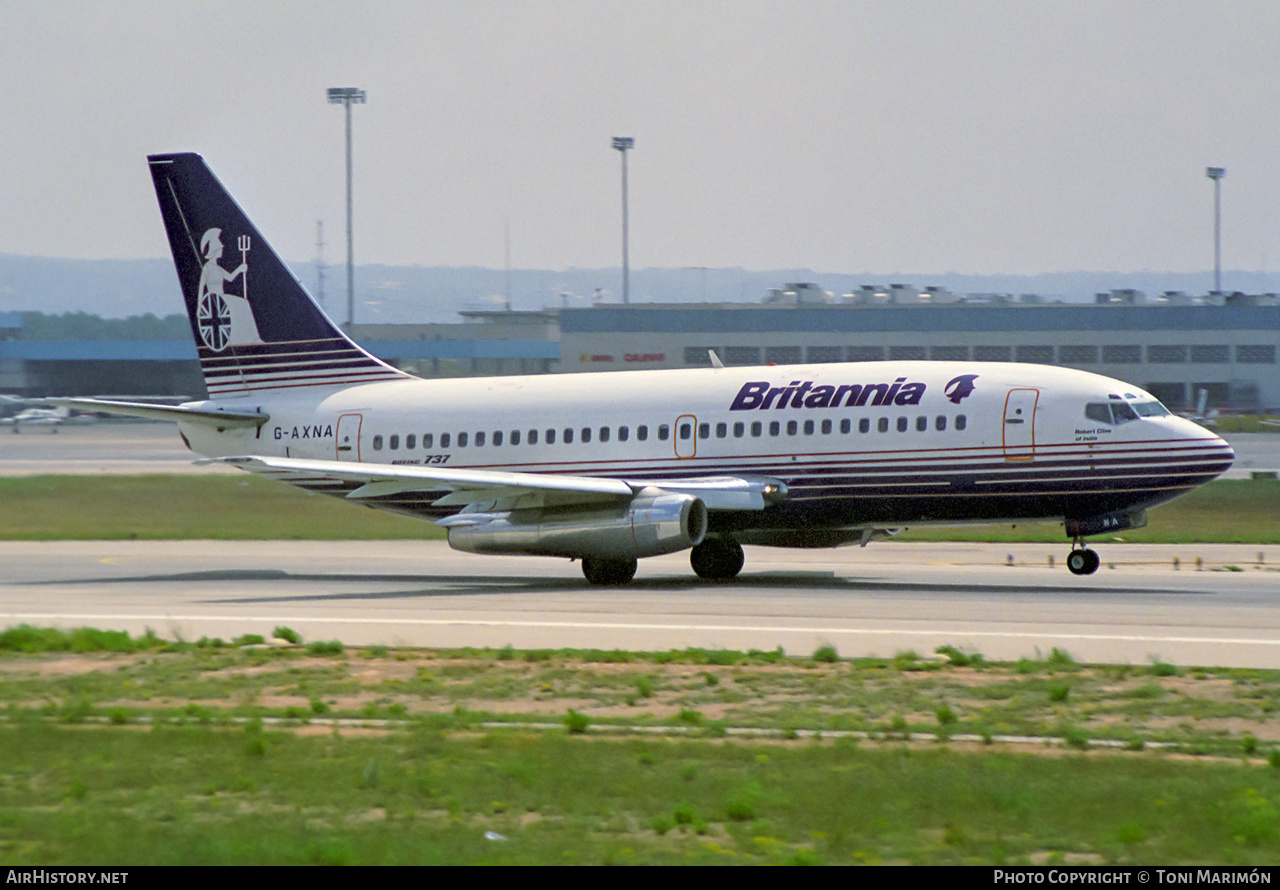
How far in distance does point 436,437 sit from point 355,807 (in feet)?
77.4

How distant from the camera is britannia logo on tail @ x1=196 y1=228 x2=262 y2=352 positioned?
36094mm

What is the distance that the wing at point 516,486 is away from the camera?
96.3 ft

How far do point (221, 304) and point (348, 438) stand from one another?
15.3 ft

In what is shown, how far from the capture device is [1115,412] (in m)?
28.2

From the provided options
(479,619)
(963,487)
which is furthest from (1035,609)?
(479,619)

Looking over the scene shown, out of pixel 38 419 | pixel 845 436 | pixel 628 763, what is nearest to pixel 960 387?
pixel 845 436

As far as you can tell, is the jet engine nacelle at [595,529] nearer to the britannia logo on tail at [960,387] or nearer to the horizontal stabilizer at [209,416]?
the britannia logo on tail at [960,387]

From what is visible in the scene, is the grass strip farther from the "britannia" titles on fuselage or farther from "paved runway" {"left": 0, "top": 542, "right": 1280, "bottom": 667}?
the "britannia" titles on fuselage

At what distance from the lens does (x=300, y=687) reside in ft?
54.8

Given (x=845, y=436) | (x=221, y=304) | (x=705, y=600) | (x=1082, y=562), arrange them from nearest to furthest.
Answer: (x=705, y=600) < (x=1082, y=562) < (x=845, y=436) < (x=221, y=304)

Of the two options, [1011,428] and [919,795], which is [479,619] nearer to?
[1011,428]

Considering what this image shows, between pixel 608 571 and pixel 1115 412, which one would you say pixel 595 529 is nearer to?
pixel 608 571

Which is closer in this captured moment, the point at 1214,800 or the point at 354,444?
the point at 1214,800

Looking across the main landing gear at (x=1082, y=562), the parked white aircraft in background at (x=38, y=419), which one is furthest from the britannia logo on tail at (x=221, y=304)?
the parked white aircraft in background at (x=38, y=419)
